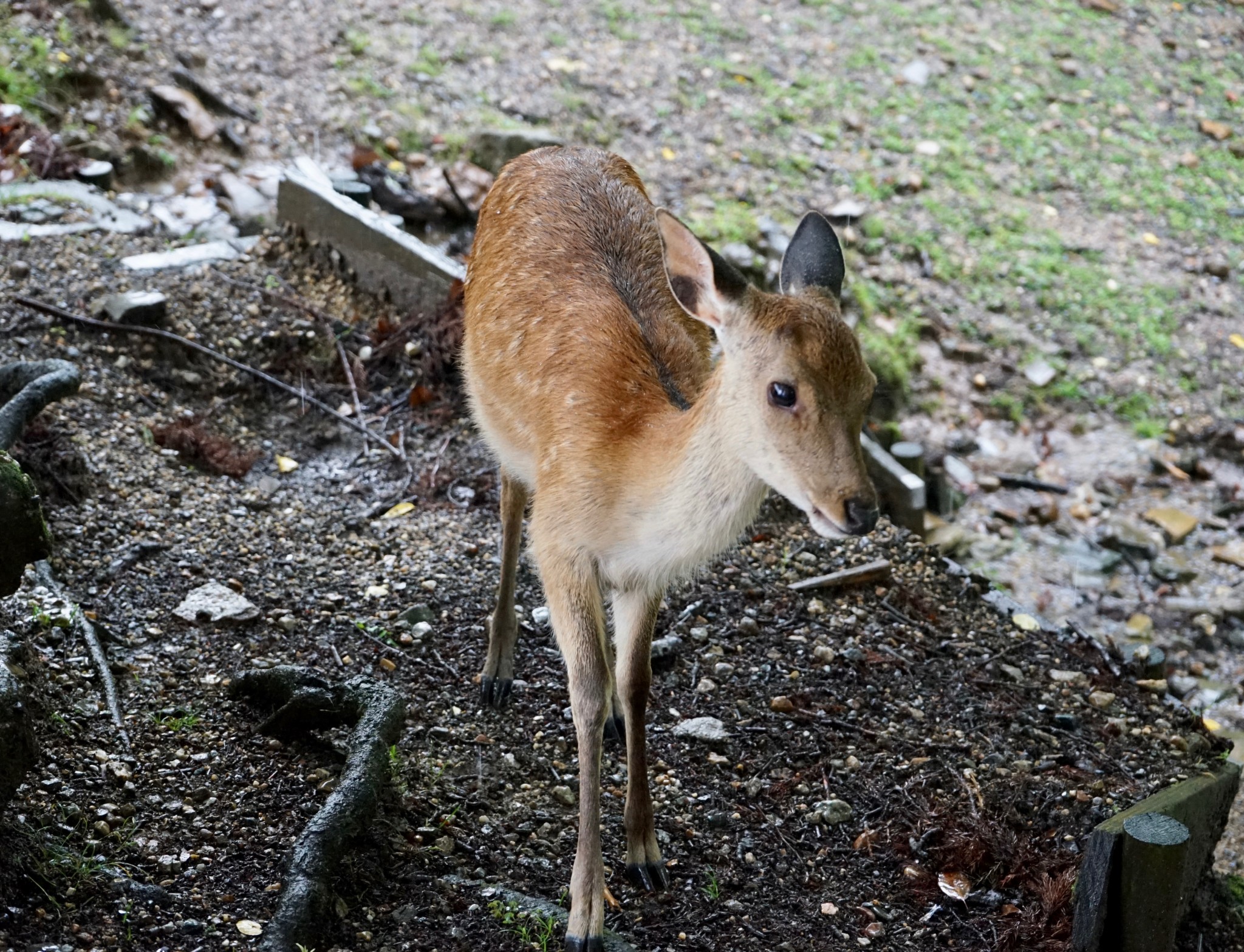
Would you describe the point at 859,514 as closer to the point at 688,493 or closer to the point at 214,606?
the point at 688,493

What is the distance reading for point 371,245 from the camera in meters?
6.95

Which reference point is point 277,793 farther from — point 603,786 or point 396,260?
point 396,260

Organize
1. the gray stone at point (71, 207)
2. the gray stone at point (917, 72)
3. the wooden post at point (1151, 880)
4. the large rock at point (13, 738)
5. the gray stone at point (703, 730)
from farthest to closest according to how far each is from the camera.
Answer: the gray stone at point (917, 72) → the gray stone at point (71, 207) → the gray stone at point (703, 730) → the wooden post at point (1151, 880) → the large rock at point (13, 738)

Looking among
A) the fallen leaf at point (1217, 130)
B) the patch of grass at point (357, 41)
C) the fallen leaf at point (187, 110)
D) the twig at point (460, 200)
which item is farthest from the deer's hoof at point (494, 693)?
the fallen leaf at point (1217, 130)

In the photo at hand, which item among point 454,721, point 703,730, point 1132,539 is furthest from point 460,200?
point 1132,539

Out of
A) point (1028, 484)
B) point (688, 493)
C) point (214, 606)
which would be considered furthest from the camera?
point (1028, 484)

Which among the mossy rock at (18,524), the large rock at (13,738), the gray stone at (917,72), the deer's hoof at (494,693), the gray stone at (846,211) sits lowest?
the gray stone at (846,211)

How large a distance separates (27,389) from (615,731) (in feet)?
8.37

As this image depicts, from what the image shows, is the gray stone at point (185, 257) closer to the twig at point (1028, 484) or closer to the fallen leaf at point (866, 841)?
the fallen leaf at point (866, 841)

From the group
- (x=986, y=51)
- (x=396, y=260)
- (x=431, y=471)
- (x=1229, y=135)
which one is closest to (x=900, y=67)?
(x=986, y=51)

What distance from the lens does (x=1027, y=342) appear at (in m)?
8.59

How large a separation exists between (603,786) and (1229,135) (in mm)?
9097

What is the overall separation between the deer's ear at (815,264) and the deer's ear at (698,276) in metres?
0.26

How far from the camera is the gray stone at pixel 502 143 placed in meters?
8.20
